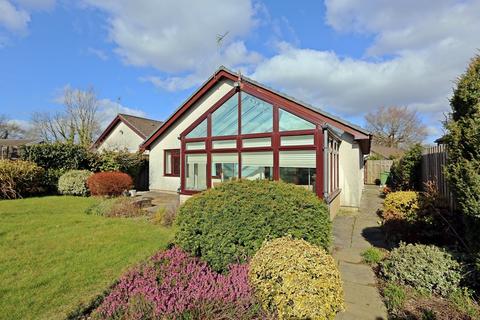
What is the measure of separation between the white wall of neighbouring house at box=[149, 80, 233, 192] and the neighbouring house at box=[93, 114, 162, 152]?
3318 millimetres

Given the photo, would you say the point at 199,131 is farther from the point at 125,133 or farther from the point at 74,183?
the point at 125,133

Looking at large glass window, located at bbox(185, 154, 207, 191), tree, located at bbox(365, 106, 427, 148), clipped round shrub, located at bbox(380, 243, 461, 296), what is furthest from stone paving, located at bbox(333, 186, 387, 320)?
tree, located at bbox(365, 106, 427, 148)

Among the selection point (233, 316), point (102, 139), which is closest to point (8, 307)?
point (233, 316)

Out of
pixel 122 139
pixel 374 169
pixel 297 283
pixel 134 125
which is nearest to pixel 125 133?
pixel 122 139

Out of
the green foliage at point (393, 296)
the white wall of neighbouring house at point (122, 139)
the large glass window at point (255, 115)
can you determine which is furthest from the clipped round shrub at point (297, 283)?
the white wall of neighbouring house at point (122, 139)

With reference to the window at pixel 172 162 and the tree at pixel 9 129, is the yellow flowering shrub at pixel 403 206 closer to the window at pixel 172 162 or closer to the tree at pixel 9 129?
the window at pixel 172 162

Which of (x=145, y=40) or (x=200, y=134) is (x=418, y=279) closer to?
(x=200, y=134)

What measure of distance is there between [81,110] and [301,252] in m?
36.5

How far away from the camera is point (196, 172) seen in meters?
9.92

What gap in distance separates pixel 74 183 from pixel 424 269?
15419mm

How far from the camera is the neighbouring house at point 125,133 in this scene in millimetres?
19281

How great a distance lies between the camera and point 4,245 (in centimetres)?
569

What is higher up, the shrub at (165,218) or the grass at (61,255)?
the shrub at (165,218)

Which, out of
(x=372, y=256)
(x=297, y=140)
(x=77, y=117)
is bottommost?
(x=372, y=256)
